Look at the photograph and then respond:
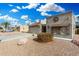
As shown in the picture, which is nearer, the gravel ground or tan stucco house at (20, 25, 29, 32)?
the gravel ground

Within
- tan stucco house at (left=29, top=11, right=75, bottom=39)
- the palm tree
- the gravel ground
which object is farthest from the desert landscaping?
the palm tree

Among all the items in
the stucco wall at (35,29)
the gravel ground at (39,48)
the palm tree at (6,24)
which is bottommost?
the gravel ground at (39,48)

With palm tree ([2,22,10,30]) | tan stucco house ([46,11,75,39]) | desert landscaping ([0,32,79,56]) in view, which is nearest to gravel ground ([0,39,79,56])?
desert landscaping ([0,32,79,56])

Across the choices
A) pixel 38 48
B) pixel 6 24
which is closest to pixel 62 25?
pixel 38 48

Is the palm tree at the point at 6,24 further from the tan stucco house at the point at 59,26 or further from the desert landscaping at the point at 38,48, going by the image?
the tan stucco house at the point at 59,26

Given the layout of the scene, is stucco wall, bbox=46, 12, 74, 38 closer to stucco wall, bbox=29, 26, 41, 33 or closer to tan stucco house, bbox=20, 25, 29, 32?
stucco wall, bbox=29, 26, 41, 33

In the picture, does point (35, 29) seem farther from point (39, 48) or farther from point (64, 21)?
point (64, 21)

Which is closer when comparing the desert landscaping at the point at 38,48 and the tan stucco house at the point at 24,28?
the desert landscaping at the point at 38,48

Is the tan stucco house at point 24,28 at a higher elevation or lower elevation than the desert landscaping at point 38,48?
higher

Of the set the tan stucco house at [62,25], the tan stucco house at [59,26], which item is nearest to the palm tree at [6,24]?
the tan stucco house at [59,26]

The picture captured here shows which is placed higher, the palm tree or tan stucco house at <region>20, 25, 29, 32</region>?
the palm tree

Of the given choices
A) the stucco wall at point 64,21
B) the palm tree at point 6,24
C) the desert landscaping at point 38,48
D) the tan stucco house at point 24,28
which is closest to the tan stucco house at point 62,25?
the stucco wall at point 64,21

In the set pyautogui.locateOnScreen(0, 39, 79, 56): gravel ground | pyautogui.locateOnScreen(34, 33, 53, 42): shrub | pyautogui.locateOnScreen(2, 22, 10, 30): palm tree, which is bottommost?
pyautogui.locateOnScreen(0, 39, 79, 56): gravel ground

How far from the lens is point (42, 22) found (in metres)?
3.12
